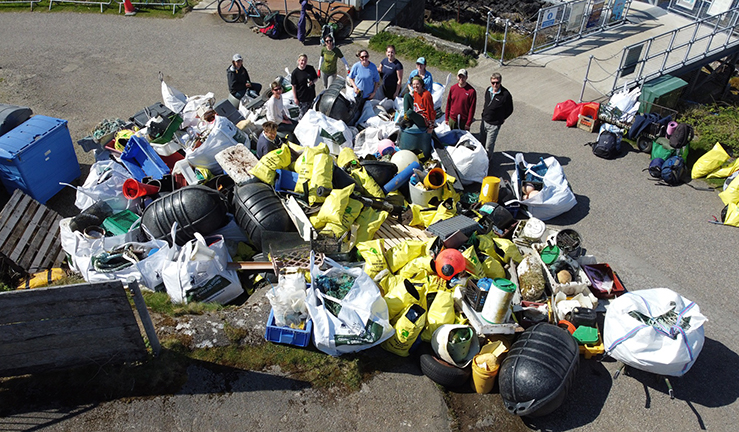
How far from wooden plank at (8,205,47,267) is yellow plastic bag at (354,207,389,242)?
13.7 feet

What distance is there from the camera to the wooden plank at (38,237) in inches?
253

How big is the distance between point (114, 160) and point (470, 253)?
5425 millimetres

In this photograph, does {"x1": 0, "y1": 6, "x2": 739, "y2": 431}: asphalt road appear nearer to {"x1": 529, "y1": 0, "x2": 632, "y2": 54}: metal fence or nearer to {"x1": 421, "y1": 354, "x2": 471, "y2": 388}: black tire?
{"x1": 421, "y1": 354, "x2": 471, "y2": 388}: black tire

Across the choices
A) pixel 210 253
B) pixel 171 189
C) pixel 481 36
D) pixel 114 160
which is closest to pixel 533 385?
pixel 210 253

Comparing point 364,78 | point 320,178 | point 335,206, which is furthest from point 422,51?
point 335,206

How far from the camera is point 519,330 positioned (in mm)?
5164

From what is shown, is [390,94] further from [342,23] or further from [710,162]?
[710,162]

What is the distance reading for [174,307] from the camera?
17.8ft

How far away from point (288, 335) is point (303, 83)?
4913mm

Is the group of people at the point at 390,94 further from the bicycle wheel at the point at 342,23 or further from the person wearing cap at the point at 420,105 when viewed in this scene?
the bicycle wheel at the point at 342,23

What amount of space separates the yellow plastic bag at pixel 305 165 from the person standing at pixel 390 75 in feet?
9.54

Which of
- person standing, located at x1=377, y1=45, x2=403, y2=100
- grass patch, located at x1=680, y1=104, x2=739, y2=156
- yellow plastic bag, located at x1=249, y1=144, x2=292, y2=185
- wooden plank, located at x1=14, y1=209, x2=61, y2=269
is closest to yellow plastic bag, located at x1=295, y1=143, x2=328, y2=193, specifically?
yellow plastic bag, located at x1=249, y1=144, x2=292, y2=185

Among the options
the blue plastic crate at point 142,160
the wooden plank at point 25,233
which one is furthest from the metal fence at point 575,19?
the wooden plank at point 25,233

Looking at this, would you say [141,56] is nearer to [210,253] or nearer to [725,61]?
[210,253]
